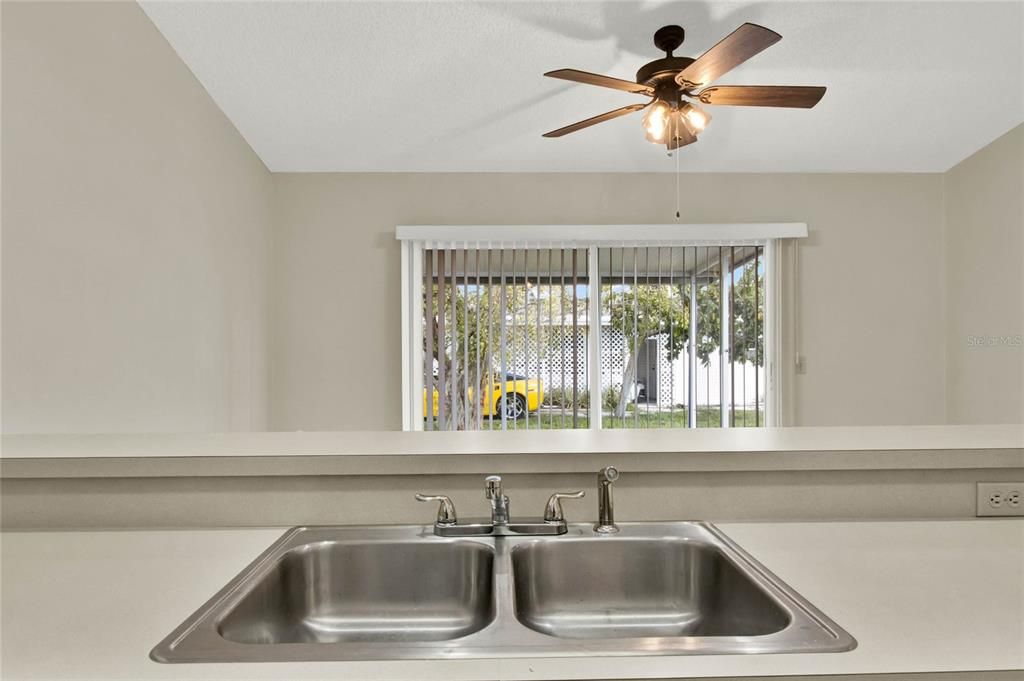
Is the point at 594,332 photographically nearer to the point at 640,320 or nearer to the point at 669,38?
the point at 640,320

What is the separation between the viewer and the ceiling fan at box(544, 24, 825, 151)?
2.21 meters

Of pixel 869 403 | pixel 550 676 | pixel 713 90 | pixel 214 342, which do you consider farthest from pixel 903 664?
pixel 869 403

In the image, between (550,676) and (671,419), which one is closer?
(550,676)

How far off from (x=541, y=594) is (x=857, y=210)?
169 inches

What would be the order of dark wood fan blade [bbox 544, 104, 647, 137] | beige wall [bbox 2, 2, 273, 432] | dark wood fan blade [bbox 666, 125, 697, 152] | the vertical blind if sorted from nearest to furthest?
beige wall [bbox 2, 2, 273, 432] < dark wood fan blade [bbox 544, 104, 647, 137] < dark wood fan blade [bbox 666, 125, 697, 152] < the vertical blind

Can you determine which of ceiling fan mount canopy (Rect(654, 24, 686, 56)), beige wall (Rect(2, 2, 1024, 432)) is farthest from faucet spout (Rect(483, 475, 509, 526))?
ceiling fan mount canopy (Rect(654, 24, 686, 56))

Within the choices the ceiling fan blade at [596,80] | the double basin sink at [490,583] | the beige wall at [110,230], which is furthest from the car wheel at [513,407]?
the double basin sink at [490,583]

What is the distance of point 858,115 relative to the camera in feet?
11.1

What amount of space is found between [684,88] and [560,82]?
2.40 ft

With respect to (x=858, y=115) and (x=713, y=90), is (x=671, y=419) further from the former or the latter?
(x=713, y=90)

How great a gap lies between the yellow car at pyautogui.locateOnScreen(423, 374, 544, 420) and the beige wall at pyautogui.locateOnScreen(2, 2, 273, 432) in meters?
1.73

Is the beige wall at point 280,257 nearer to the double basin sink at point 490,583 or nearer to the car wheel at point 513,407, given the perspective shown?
the car wheel at point 513,407

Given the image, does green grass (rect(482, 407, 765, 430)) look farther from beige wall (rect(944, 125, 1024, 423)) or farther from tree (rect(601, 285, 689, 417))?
beige wall (rect(944, 125, 1024, 423))

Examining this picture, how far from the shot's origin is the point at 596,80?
236 centimetres
